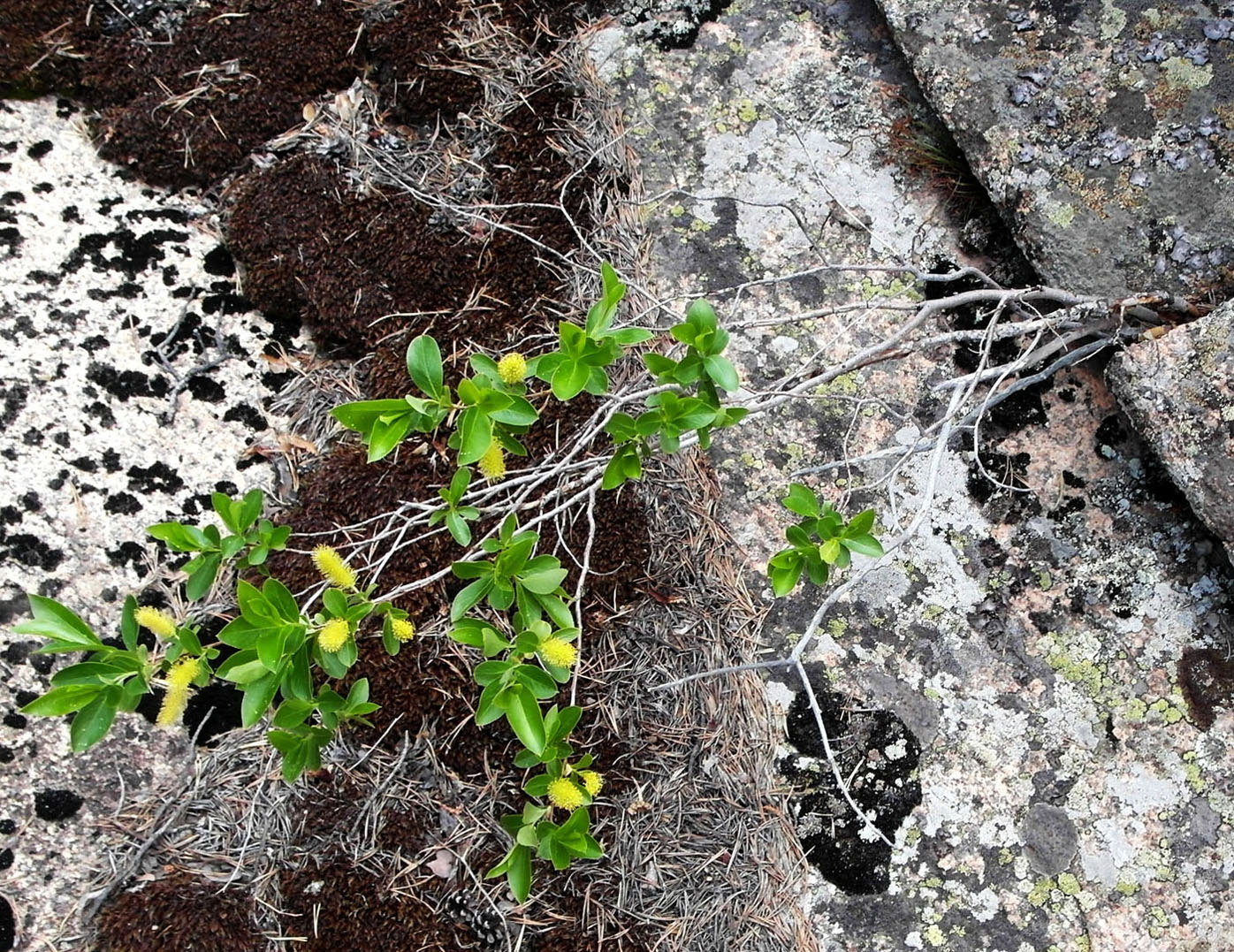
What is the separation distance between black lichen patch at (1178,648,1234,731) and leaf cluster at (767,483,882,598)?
107 cm

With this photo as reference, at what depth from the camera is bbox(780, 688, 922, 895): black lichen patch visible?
8.08ft

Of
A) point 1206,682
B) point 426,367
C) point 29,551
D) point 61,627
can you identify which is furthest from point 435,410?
point 1206,682

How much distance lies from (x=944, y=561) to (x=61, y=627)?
2.25 meters

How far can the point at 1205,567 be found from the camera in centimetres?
243

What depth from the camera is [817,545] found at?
2.19 m

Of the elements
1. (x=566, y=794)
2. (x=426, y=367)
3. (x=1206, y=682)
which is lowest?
(x=1206, y=682)

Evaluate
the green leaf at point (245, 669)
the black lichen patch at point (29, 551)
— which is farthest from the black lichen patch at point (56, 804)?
the green leaf at point (245, 669)

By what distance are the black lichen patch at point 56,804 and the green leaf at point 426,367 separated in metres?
1.52

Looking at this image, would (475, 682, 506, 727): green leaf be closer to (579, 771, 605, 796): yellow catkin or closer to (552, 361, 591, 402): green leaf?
(579, 771, 605, 796): yellow catkin

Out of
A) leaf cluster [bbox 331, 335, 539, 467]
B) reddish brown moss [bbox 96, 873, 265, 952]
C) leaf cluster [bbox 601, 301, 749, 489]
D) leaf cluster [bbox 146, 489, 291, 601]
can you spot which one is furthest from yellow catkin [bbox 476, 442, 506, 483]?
reddish brown moss [bbox 96, 873, 265, 952]

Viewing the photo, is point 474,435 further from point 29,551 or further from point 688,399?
point 29,551

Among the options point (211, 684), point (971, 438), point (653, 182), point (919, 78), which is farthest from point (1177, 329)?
point (211, 684)

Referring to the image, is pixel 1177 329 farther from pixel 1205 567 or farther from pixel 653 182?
pixel 653 182

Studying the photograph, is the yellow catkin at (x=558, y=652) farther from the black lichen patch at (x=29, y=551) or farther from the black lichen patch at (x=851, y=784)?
the black lichen patch at (x=29, y=551)
